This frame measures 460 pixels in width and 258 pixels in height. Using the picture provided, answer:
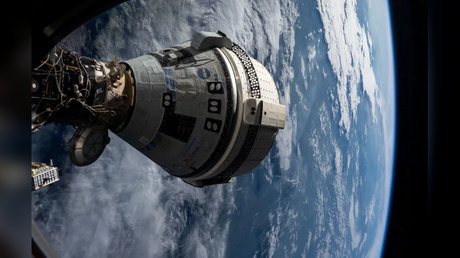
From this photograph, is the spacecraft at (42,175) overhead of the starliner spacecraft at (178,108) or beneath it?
beneath

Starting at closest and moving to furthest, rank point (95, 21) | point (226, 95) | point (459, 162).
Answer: point (459, 162)
point (226, 95)
point (95, 21)

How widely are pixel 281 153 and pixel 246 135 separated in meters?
21.0

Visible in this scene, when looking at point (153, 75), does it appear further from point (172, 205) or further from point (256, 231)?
point (256, 231)

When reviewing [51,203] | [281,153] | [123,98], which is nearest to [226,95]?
[123,98]

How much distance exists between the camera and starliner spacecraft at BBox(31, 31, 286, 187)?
21.6ft

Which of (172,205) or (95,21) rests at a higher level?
(95,21)

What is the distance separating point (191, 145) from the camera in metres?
6.90

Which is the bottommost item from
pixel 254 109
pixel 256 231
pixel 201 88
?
pixel 256 231

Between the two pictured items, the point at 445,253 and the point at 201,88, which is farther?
the point at 201,88

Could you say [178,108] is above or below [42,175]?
above

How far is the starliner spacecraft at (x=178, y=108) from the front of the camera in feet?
21.6

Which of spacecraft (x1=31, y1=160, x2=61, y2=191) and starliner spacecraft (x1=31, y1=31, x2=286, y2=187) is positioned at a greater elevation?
starliner spacecraft (x1=31, y1=31, x2=286, y2=187)

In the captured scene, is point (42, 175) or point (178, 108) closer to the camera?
point (178, 108)

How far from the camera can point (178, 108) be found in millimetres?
6785
